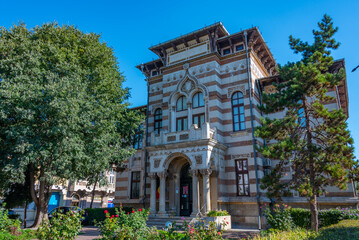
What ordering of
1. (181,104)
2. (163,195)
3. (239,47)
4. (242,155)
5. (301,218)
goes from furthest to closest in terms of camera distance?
(181,104) → (239,47) → (242,155) → (163,195) → (301,218)

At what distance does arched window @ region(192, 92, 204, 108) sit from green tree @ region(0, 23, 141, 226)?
621 cm

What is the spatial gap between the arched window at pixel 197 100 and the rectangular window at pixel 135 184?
870 centimetres

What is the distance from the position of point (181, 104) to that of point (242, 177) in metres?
8.07

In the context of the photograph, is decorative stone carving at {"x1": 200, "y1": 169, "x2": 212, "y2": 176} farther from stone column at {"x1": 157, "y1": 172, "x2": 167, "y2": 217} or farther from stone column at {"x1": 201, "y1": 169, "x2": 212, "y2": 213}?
stone column at {"x1": 157, "y1": 172, "x2": 167, "y2": 217}

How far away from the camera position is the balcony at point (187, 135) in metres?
19.9

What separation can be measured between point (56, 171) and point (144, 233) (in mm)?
9330

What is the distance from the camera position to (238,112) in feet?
72.2

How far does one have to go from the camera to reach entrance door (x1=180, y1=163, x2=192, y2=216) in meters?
21.4

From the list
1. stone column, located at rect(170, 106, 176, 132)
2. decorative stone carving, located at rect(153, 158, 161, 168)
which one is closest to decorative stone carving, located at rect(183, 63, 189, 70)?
stone column, located at rect(170, 106, 176, 132)

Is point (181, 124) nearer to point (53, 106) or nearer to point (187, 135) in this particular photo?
point (187, 135)

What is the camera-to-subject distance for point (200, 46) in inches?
952

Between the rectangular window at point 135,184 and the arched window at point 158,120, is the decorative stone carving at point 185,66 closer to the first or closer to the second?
the arched window at point 158,120

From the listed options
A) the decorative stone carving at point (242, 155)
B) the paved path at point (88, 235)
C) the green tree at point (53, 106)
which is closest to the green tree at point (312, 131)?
the decorative stone carving at point (242, 155)

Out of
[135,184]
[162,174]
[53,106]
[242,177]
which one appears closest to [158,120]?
[135,184]
